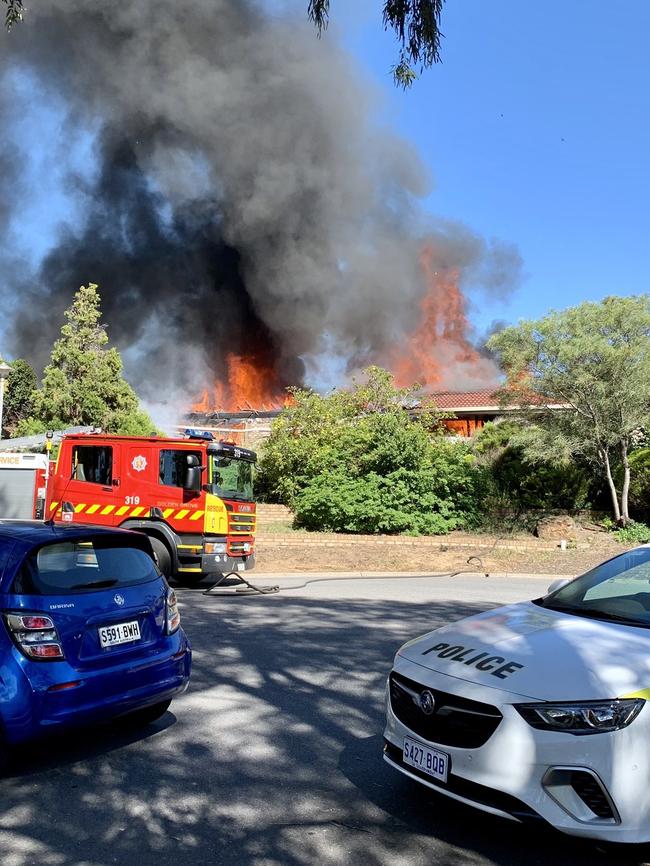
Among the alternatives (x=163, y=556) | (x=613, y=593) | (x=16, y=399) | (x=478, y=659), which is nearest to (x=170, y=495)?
(x=163, y=556)

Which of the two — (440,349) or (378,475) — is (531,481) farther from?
(440,349)

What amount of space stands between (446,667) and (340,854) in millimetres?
909

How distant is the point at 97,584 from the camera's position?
426cm

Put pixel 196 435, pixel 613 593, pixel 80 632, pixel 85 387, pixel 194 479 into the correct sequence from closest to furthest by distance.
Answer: pixel 80 632 < pixel 613 593 < pixel 194 479 < pixel 196 435 < pixel 85 387

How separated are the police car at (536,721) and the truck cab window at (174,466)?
26.7ft

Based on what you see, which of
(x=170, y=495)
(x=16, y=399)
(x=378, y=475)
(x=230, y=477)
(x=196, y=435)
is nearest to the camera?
(x=170, y=495)

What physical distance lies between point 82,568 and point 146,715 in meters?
1.12

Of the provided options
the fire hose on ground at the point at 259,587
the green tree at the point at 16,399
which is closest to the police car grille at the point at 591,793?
the fire hose on ground at the point at 259,587

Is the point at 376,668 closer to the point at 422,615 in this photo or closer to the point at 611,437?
the point at 422,615

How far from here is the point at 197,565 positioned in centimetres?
1103

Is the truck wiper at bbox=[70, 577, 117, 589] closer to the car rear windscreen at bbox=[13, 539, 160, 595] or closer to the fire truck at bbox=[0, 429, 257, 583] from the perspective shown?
the car rear windscreen at bbox=[13, 539, 160, 595]

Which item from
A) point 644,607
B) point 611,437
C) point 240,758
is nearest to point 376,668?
point 240,758

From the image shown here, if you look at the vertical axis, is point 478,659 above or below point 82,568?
below

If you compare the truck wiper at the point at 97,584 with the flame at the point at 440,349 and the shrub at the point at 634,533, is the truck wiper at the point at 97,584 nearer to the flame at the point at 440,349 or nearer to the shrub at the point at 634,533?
the shrub at the point at 634,533
